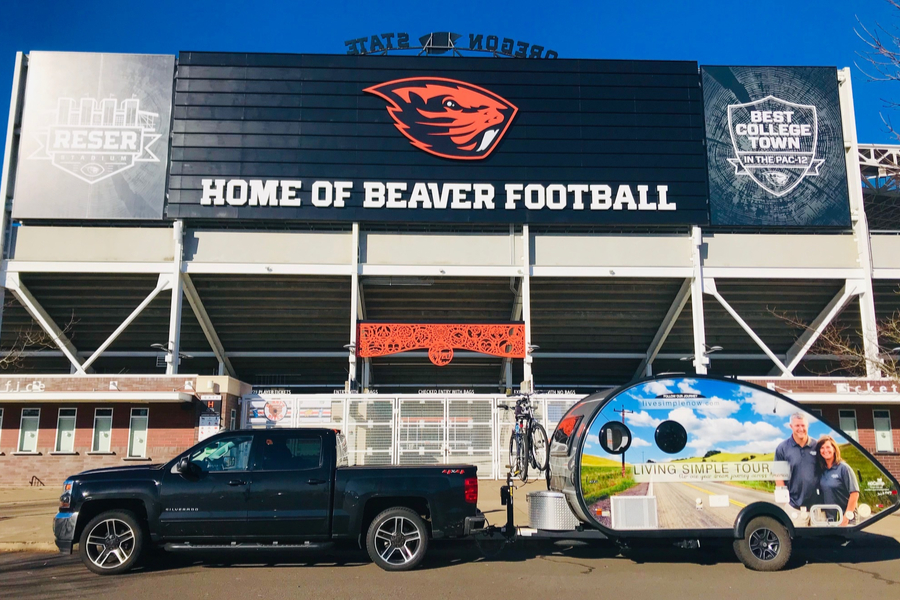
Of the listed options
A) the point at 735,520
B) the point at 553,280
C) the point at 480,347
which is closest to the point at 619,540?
the point at 735,520

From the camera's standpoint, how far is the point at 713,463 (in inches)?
363

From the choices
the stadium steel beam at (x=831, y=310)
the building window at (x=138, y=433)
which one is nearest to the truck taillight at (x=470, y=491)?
the building window at (x=138, y=433)

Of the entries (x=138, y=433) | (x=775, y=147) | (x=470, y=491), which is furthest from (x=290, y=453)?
(x=775, y=147)

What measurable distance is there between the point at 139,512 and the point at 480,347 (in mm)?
14408

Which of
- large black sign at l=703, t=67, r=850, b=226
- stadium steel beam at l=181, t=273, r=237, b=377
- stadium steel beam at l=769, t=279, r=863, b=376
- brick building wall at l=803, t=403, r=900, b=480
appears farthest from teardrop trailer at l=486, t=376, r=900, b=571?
stadium steel beam at l=181, t=273, r=237, b=377

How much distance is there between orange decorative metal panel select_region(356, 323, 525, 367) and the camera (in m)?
22.5

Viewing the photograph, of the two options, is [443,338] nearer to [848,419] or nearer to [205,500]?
[848,419]

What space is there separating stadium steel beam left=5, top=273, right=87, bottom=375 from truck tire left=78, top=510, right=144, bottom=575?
14.3 metres

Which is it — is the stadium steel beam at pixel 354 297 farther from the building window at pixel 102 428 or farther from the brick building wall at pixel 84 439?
the building window at pixel 102 428

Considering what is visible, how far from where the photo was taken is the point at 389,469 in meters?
9.21

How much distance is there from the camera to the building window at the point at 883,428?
A: 21.0m

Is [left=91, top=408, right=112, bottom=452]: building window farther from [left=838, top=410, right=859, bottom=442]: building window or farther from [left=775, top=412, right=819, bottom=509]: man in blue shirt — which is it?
[left=838, top=410, right=859, bottom=442]: building window

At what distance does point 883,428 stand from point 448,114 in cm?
1679

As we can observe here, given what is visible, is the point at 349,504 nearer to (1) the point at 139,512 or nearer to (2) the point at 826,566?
(1) the point at 139,512
